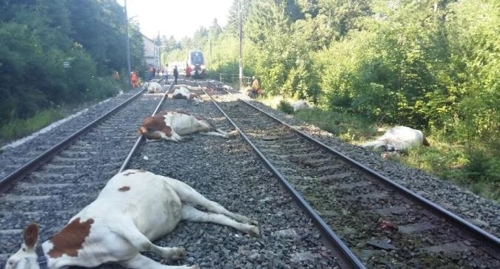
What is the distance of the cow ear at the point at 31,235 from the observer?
3.18 m

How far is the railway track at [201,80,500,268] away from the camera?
4.55 meters

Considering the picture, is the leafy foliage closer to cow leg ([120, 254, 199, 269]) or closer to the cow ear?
cow leg ([120, 254, 199, 269])

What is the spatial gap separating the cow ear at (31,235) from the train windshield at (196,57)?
1859 inches

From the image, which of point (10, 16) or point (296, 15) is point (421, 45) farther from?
point (296, 15)

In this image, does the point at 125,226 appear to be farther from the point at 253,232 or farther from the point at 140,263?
the point at 253,232

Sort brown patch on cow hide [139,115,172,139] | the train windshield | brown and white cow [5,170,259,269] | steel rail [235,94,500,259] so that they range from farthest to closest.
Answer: the train windshield
brown patch on cow hide [139,115,172,139]
steel rail [235,94,500,259]
brown and white cow [5,170,259,269]

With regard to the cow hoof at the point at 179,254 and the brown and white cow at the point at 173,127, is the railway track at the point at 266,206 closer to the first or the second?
the cow hoof at the point at 179,254

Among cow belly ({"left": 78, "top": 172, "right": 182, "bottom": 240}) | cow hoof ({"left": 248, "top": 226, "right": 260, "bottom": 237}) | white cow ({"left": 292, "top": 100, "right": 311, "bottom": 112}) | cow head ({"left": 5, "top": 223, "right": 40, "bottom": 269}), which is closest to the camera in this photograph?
cow head ({"left": 5, "top": 223, "right": 40, "bottom": 269})

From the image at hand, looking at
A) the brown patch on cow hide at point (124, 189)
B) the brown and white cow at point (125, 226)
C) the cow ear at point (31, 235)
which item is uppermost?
the cow ear at point (31, 235)

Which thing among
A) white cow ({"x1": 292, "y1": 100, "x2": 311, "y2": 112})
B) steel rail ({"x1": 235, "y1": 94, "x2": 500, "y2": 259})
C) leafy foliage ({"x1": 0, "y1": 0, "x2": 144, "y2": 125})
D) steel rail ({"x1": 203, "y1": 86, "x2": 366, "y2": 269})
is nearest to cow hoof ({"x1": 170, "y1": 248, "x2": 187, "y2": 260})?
steel rail ({"x1": 203, "y1": 86, "x2": 366, "y2": 269})

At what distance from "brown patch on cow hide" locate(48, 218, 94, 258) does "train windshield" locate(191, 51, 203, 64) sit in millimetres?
46781

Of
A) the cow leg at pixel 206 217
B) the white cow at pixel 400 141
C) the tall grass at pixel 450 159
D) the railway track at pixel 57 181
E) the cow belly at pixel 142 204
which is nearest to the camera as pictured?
the cow belly at pixel 142 204

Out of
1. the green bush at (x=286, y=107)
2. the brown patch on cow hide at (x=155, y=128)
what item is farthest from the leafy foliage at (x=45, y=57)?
the green bush at (x=286, y=107)

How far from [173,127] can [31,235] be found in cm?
778
